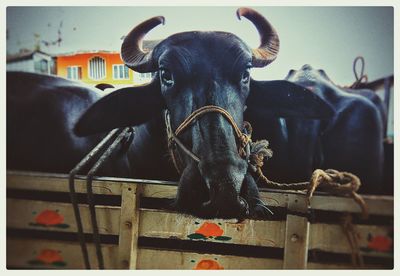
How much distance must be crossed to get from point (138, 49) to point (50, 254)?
42.9 inches

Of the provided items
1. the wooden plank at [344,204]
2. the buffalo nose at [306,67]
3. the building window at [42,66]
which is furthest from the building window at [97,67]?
the wooden plank at [344,204]

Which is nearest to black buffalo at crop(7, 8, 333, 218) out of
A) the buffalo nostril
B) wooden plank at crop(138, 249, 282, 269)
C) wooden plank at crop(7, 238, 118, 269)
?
the buffalo nostril

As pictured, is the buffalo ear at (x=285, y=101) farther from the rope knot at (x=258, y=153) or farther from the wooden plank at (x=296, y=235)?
the wooden plank at (x=296, y=235)

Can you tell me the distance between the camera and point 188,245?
1505mm

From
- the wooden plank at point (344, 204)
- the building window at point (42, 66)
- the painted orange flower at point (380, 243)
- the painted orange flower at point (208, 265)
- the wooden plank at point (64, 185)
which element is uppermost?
the building window at point (42, 66)

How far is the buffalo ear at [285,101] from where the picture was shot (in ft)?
5.30

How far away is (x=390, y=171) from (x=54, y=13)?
187 centimetres

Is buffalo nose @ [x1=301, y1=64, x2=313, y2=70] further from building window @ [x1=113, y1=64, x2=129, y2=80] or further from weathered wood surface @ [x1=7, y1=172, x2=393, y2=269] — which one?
building window @ [x1=113, y1=64, x2=129, y2=80]

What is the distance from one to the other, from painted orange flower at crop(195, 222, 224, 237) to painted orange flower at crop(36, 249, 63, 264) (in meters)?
0.68

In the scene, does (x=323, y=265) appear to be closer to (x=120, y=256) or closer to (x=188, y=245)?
(x=188, y=245)

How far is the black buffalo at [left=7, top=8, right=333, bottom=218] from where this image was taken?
54.2 inches

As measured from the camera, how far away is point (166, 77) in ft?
4.94

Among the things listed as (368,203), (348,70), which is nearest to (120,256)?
(368,203)

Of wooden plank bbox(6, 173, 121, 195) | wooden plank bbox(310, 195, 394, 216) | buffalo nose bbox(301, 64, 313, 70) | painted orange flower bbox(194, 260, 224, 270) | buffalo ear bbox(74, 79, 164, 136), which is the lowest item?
painted orange flower bbox(194, 260, 224, 270)
